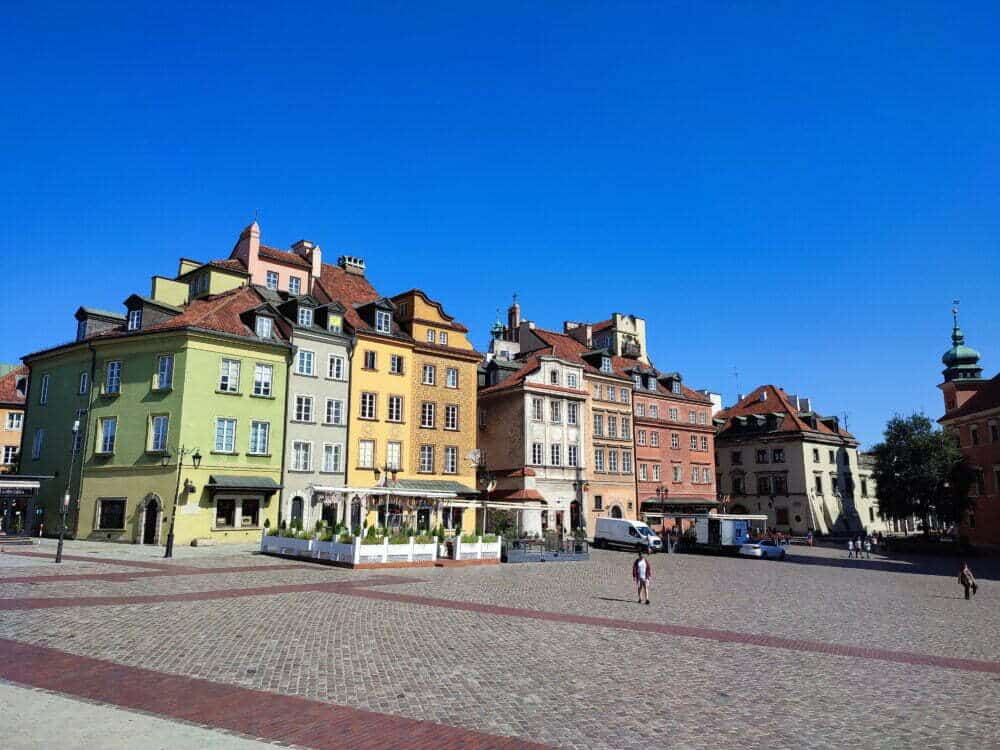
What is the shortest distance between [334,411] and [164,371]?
9833mm

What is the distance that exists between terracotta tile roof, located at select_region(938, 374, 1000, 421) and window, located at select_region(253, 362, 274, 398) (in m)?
59.5

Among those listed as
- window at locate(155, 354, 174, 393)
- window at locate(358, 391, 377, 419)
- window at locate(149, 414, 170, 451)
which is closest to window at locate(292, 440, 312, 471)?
window at locate(358, 391, 377, 419)

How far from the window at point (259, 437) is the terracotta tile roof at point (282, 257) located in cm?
1326

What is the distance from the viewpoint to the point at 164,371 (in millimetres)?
38531

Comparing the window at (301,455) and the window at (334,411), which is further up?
the window at (334,411)

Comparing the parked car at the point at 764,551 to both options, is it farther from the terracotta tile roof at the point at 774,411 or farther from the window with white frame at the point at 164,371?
the window with white frame at the point at 164,371

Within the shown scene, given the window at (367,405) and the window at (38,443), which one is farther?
the window at (367,405)

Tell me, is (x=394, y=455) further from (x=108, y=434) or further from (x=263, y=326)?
(x=108, y=434)

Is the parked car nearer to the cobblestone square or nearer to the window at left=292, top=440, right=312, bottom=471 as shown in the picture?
the cobblestone square

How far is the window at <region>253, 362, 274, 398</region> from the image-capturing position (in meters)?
40.5

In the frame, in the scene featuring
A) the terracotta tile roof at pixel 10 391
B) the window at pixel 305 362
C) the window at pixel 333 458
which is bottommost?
the window at pixel 333 458

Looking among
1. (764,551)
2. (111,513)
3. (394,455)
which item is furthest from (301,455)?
(764,551)

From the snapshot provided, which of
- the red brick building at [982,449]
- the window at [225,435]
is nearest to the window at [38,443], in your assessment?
the window at [225,435]

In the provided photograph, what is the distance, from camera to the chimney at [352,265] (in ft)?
181
